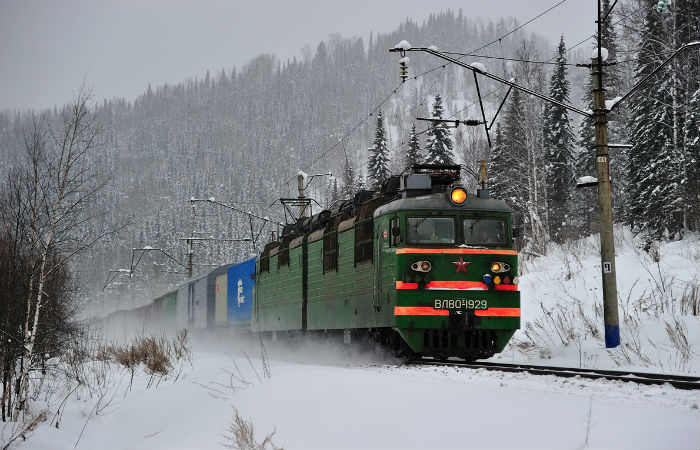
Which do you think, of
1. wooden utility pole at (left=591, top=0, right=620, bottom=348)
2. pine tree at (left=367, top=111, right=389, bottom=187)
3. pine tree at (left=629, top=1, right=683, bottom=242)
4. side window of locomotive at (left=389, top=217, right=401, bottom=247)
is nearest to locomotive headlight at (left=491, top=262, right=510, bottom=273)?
side window of locomotive at (left=389, top=217, right=401, bottom=247)

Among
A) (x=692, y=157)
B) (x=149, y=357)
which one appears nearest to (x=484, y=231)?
(x=149, y=357)

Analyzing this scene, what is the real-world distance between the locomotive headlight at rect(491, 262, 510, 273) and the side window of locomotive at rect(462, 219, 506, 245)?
0.40m

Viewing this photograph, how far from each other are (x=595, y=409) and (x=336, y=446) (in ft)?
7.65

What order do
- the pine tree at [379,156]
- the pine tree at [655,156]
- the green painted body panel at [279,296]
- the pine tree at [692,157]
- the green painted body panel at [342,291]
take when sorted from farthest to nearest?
the pine tree at [379,156], the pine tree at [655,156], the pine tree at [692,157], the green painted body panel at [279,296], the green painted body panel at [342,291]

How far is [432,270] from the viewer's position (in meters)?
12.4

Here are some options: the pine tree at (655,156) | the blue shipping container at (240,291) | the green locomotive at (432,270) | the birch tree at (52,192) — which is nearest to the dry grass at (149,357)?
the birch tree at (52,192)

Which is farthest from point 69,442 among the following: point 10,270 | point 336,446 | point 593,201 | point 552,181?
point 593,201

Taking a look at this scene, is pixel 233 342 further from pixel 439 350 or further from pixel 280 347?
pixel 439 350

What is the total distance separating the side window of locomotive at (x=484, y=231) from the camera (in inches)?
505

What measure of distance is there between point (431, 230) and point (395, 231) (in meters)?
0.65

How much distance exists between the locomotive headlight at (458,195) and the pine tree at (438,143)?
1361 inches

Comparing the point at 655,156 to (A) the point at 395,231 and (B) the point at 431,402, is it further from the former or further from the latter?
(B) the point at 431,402

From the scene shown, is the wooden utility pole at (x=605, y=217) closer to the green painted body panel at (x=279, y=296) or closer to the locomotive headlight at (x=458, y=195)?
the locomotive headlight at (x=458, y=195)

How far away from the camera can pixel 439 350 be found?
484 inches
